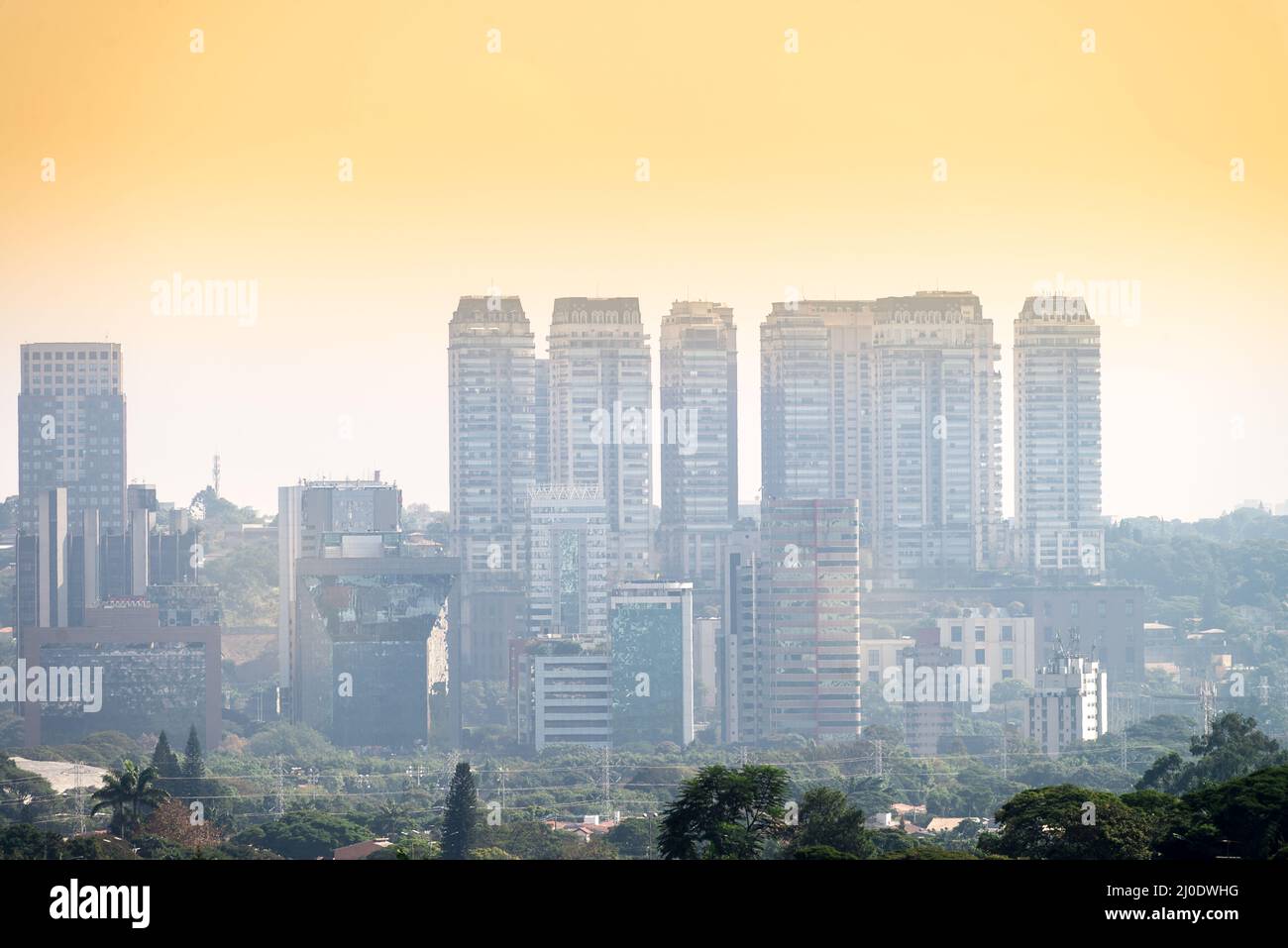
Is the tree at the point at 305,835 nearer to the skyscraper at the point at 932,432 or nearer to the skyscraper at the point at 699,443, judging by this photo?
the skyscraper at the point at 699,443

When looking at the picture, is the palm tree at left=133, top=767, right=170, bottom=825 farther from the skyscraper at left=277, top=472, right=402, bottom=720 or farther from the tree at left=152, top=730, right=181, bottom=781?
the skyscraper at left=277, top=472, right=402, bottom=720

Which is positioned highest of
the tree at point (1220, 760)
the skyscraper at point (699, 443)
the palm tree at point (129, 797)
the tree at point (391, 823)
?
the skyscraper at point (699, 443)

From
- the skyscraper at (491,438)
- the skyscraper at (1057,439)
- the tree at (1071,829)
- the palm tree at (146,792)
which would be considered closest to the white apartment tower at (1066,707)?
the skyscraper at (1057,439)

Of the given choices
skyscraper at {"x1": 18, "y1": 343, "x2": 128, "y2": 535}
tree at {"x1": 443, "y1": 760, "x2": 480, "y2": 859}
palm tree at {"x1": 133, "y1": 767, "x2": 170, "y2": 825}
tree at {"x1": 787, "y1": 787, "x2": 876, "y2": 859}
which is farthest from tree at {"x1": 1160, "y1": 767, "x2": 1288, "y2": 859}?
skyscraper at {"x1": 18, "y1": 343, "x2": 128, "y2": 535}
